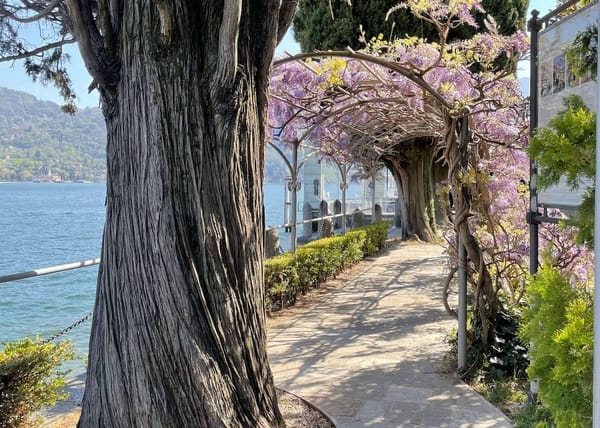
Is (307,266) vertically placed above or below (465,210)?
below

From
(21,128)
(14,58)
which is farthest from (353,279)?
(21,128)

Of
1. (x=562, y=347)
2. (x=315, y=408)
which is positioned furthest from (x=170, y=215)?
(x=315, y=408)

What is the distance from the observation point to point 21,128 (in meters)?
26.5

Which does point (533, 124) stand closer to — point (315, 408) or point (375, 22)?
point (315, 408)

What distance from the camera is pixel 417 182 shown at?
15.6 metres

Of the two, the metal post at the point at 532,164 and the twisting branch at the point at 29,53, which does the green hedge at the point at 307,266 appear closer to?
the twisting branch at the point at 29,53

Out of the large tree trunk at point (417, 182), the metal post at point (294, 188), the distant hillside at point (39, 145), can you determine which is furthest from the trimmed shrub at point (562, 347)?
the distant hillside at point (39, 145)

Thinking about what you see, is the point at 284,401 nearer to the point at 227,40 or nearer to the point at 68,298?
the point at 227,40

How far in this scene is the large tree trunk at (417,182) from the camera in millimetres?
15484

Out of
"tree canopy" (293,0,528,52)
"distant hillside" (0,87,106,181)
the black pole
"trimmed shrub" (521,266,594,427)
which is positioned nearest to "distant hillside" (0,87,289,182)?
"distant hillside" (0,87,106,181)

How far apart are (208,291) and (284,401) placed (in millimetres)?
1510

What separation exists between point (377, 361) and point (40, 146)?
25.5 meters

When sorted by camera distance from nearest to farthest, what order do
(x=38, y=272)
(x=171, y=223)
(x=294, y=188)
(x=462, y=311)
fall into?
(x=171, y=223), (x=38, y=272), (x=462, y=311), (x=294, y=188)

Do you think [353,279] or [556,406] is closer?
[556,406]
